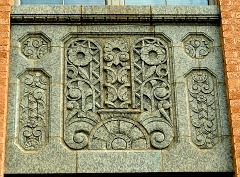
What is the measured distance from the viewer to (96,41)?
7.74 m

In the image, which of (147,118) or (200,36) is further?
(200,36)

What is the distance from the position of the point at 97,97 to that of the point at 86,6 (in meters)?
1.28

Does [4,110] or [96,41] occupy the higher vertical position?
[96,41]

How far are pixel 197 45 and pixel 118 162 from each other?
6.33 feet

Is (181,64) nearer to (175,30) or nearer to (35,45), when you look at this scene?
(175,30)

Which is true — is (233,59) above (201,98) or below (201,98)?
above

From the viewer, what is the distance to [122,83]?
7.50 m

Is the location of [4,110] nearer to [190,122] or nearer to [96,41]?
[96,41]

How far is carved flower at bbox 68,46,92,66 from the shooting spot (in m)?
7.58

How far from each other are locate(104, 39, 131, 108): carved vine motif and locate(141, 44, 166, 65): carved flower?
0.23m

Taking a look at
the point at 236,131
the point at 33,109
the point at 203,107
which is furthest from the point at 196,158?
the point at 33,109

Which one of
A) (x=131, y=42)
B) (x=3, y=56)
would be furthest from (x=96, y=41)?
→ (x=3, y=56)

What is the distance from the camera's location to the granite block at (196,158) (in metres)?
7.09

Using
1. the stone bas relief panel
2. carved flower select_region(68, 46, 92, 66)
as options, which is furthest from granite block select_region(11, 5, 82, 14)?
carved flower select_region(68, 46, 92, 66)
